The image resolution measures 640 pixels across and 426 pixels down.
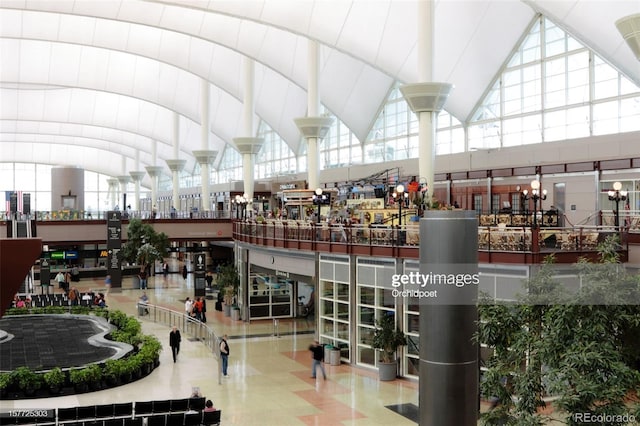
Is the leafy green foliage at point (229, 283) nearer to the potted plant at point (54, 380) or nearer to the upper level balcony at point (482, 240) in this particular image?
the upper level balcony at point (482, 240)

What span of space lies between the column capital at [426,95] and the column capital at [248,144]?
2286 centimetres

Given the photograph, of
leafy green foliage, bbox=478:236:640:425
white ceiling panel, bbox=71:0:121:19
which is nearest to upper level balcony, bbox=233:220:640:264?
leafy green foliage, bbox=478:236:640:425

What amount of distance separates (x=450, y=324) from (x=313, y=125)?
2967 centimetres

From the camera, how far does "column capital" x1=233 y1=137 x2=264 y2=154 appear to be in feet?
161

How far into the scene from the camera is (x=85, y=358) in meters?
23.7

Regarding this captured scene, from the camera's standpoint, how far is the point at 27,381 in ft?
64.4

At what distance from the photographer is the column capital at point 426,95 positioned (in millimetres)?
26906

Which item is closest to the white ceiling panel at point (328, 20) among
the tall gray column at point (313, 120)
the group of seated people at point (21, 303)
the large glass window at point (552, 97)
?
the tall gray column at point (313, 120)

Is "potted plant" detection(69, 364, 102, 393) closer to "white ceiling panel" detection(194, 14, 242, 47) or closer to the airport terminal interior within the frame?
the airport terminal interior

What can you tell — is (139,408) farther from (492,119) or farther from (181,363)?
(492,119)

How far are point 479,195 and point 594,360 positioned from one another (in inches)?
1223

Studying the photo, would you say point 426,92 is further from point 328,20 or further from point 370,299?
point 328,20

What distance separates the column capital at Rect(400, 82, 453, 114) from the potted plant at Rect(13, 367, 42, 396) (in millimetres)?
16769

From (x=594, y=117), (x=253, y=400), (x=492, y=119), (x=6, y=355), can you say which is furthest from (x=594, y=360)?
(x=492, y=119)
